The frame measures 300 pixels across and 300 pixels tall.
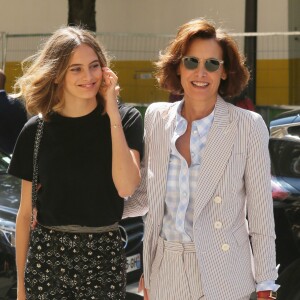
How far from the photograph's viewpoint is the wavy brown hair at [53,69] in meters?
3.06

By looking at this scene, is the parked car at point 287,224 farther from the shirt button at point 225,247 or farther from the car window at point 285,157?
the shirt button at point 225,247

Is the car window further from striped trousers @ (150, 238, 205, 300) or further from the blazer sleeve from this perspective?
striped trousers @ (150, 238, 205, 300)

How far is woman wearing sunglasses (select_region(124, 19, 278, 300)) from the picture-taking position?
2824 millimetres

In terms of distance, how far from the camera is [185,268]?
2852mm

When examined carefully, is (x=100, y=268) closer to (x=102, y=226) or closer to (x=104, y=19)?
(x=102, y=226)

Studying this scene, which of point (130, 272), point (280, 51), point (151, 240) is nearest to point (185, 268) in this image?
point (151, 240)

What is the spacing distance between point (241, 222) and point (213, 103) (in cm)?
50

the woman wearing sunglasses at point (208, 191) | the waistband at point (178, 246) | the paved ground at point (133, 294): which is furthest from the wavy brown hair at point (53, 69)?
the paved ground at point (133, 294)

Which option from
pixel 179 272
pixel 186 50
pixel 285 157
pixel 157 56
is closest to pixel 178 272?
pixel 179 272

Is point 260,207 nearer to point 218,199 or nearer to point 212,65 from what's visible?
point 218,199

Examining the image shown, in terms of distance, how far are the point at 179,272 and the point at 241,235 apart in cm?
28

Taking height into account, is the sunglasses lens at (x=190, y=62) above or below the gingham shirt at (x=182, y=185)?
above

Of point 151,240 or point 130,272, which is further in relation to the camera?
point 130,272

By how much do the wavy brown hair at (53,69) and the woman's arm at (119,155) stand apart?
0.14m
